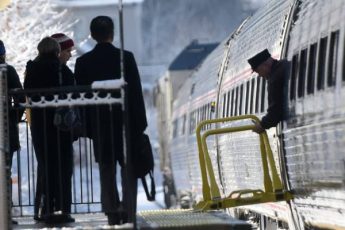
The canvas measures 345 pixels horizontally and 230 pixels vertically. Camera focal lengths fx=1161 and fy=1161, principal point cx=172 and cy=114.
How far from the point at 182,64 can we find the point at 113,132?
1288 inches

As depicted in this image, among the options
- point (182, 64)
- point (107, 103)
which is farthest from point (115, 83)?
point (182, 64)

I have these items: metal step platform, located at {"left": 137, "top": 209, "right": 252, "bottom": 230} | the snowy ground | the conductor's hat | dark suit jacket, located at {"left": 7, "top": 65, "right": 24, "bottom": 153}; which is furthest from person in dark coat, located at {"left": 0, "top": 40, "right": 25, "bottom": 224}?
the conductor's hat

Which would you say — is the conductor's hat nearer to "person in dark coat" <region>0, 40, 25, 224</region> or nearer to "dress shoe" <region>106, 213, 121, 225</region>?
"person in dark coat" <region>0, 40, 25, 224</region>

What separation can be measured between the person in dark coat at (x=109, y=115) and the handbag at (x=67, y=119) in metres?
0.17

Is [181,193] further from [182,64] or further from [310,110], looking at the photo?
[310,110]

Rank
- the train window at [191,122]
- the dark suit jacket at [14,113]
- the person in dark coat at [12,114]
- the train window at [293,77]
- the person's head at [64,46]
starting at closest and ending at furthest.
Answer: the person in dark coat at [12,114]
the dark suit jacket at [14,113]
the person's head at [64,46]
the train window at [293,77]
the train window at [191,122]

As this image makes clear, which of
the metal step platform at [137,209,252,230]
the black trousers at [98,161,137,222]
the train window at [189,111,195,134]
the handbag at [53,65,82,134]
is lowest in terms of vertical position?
the metal step platform at [137,209,252,230]

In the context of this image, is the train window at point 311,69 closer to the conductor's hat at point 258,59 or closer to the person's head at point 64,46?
the conductor's hat at point 258,59

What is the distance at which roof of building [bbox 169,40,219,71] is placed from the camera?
4232 cm

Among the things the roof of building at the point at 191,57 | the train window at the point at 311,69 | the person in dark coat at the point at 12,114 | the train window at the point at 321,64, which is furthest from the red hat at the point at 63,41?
the roof of building at the point at 191,57

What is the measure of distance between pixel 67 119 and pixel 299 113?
276cm

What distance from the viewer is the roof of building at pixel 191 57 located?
139 feet

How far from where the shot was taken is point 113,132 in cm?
1002

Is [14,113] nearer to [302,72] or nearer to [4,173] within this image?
[4,173]
